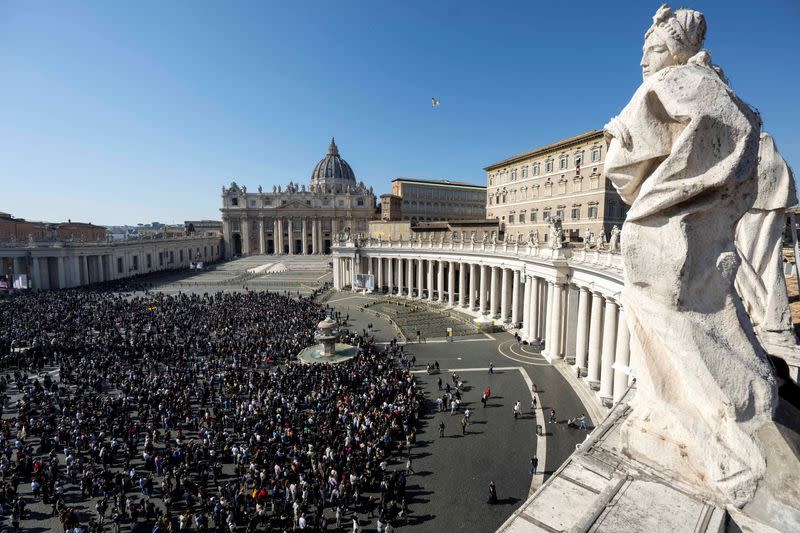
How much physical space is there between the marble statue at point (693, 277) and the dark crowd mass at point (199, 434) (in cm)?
1122

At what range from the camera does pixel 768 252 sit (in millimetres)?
7734

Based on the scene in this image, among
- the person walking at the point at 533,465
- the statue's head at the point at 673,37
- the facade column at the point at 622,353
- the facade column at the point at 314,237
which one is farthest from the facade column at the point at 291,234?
the statue's head at the point at 673,37

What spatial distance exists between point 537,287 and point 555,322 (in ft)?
16.2

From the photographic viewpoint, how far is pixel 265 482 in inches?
644

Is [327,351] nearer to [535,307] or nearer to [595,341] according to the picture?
[595,341]

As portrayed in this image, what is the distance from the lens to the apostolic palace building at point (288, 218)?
13162cm

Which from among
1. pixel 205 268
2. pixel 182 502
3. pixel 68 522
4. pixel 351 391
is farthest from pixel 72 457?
pixel 205 268

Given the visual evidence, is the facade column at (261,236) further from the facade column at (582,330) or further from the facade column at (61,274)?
the facade column at (582,330)

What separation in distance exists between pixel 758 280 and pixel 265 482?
669 inches

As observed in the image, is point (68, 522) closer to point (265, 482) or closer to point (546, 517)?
point (265, 482)

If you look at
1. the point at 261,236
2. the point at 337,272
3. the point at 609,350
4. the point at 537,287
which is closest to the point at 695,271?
the point at 609,350

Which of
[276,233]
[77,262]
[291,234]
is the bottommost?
[77,262]

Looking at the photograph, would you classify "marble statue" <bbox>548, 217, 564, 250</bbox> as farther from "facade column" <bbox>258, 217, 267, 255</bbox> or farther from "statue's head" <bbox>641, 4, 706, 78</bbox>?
"facade column" <bbox>258, 217, 267, 255</bbox>

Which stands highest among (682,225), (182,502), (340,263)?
(682,225)
